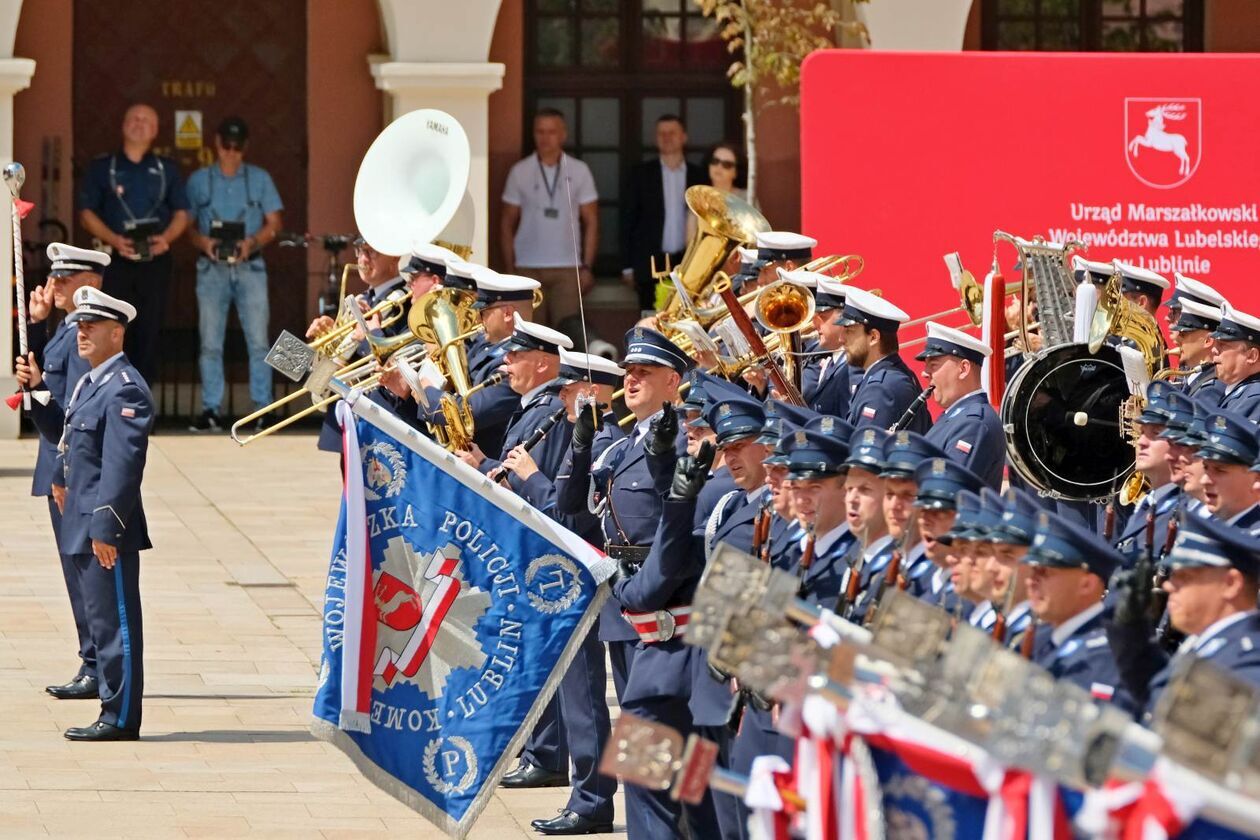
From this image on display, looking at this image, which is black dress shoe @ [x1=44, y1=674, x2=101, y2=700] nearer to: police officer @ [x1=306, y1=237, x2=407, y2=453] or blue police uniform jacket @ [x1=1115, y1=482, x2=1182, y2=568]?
police officer @ [x1=306, y1=237, x2=407, y2=453]

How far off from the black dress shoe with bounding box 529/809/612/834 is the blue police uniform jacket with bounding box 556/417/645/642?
0.94 metres

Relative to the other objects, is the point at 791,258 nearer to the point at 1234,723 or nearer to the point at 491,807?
the point at 491,807

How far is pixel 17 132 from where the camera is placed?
21.2 metres

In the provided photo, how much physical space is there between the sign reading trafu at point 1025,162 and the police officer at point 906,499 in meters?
6.91

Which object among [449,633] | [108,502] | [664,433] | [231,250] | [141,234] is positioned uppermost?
[141,234]

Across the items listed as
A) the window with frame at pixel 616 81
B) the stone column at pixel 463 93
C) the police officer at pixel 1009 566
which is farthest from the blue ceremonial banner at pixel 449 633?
the window with frame at pixel 616 81

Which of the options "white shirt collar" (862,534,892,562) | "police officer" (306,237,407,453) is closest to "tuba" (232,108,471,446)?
"police officer" (306,237,407,453)

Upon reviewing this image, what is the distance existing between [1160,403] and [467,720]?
2.64 meters

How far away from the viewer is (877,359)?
1134 cm

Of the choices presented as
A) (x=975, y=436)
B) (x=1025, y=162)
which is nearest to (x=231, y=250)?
(x=1025, y=162)

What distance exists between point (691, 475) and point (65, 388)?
487 centimetres

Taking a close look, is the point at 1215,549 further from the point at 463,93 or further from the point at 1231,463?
the point at 463,93

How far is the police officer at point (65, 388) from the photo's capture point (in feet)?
38.8

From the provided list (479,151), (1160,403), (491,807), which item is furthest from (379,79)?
(1160,403)
